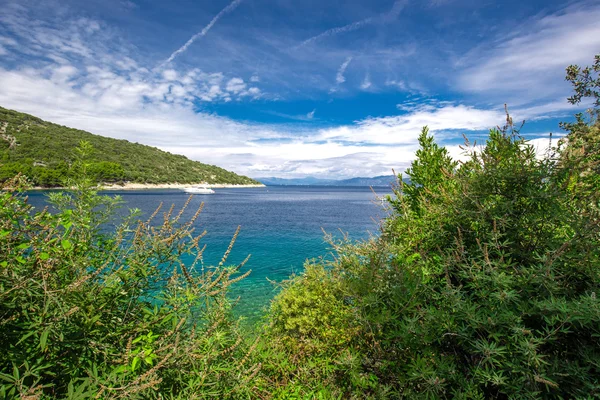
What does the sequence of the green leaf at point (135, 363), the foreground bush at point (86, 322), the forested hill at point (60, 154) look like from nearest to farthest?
the foreground bush at point (86, 322)
the green leaf at point (135, 363)
the forested hill at point (60, 154)

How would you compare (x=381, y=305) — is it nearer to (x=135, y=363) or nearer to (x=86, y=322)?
(x=135, y=363)

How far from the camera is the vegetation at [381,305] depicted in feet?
7.61

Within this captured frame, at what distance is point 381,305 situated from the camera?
13.8 feet

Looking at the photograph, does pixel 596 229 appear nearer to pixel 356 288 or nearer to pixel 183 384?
pixel 356 288

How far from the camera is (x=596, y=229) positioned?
2.98 meters

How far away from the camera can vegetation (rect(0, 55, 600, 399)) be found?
7.61 feet

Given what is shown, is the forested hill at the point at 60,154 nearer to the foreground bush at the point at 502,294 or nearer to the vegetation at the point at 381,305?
the vegetation at the point at 381,305

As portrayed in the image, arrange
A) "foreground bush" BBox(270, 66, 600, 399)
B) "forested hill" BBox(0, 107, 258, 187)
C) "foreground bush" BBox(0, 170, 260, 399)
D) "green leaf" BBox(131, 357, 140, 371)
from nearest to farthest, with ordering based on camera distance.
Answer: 1. "foreground bush" BBox(0, 170, 260, 399)
2. "green leaf" BBox(131, 357, 140, 371)
3. "foreground bush" BBox(270, 66, 600, 399)
4. "forested hill" BBox(0, 107, 258, 187)

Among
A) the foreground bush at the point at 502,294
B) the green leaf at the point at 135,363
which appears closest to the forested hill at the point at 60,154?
the green leaf at the point at 135,363

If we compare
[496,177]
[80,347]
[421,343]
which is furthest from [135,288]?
[496,177]

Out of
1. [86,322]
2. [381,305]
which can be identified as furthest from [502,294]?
[86,322]

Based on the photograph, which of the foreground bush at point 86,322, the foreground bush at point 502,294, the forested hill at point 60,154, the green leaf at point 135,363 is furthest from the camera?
the forested hill at point 60,154

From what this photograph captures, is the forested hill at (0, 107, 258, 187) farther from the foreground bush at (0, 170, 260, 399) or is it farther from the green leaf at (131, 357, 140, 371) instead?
the green leaf at (131, 357, 140, 371)

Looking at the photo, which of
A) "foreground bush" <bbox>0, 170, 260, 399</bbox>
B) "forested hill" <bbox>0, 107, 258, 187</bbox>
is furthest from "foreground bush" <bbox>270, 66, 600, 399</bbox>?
"forested hill" <bbox>0, 107, 258, 187</bbox>
